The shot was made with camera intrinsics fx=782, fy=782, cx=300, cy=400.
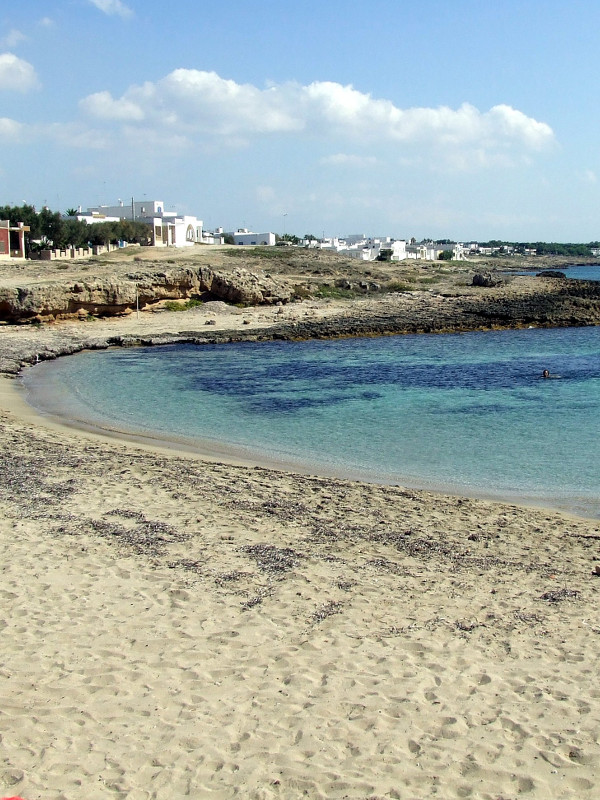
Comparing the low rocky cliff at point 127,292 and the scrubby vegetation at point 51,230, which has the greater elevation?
the scrubby vegetation at point 51,230

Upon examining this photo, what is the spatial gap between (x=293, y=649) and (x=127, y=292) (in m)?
33.2

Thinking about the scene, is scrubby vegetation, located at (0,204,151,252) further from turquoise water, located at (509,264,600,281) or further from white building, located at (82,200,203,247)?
turquoise water, located at (509,264,600,281)

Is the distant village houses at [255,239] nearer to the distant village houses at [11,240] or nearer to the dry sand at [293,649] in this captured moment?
the distant village houses at [11,240]

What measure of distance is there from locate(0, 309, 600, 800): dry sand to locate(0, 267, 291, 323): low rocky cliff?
2567cm

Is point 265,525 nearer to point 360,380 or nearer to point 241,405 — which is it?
point 241,405

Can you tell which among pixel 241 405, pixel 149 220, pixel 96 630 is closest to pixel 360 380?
pixel 241 405

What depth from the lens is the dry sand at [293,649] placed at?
4.71m

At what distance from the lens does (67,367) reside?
26750 millimetres

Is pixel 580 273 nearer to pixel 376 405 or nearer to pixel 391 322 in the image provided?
pixel 391 322

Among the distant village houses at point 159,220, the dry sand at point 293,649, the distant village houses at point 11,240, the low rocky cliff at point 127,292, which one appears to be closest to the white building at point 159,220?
the distant village houses at point 159,220

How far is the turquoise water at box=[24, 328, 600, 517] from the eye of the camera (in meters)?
13.5

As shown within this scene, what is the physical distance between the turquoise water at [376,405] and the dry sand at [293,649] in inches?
123

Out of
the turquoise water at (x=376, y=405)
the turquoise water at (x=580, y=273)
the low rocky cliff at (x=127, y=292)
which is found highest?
the turquoise water at (x=580, y=273)

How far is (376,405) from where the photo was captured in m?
20.3
